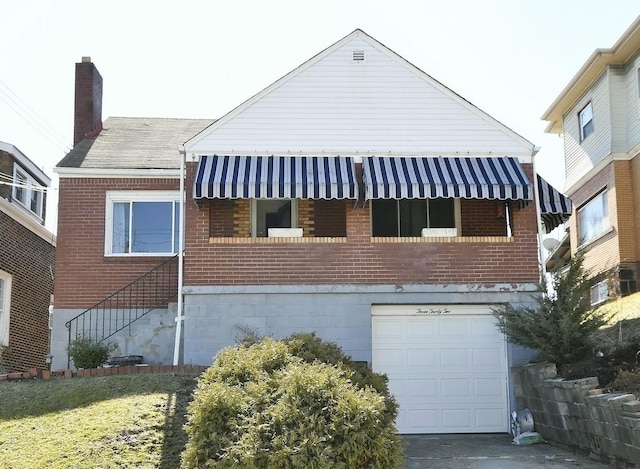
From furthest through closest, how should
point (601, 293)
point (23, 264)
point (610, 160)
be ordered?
point (601, 293)
point (610, 160)
point (23, 264)

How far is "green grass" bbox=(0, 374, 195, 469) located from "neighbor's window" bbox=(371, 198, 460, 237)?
6.11m

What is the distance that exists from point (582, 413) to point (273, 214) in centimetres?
821

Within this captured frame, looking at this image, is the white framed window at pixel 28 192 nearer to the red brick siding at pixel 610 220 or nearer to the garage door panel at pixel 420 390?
the garage door panel at pixel 420 390

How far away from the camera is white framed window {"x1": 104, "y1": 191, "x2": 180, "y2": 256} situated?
754 inches

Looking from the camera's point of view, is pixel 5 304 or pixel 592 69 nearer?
pixel 5 304

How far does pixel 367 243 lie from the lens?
16453mm

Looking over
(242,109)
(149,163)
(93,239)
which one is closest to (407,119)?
(242,109)

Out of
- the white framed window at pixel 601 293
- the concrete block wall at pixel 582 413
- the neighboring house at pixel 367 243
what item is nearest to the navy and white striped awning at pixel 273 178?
the neighboring house at pixel 367 243

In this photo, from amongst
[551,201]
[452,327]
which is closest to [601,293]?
[551,201]

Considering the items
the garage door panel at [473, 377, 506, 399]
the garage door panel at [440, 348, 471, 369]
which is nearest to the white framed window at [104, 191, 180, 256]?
the garage door panel at [440, 348, 471, 369]

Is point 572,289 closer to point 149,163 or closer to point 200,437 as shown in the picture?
point 200,437

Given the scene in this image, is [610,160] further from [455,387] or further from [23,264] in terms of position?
[23,264]

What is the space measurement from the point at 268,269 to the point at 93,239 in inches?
191

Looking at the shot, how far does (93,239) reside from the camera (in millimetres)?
18891
